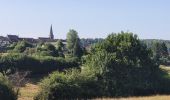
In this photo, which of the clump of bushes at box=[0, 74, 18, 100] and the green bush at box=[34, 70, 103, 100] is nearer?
the clump of bushes at box=[0, 74, 18, 100]

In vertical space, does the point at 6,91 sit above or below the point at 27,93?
above

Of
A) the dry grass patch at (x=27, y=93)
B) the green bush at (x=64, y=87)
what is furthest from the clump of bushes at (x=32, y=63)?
the green bush at (x=64, y=87)

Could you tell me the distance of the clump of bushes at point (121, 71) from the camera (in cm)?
3950

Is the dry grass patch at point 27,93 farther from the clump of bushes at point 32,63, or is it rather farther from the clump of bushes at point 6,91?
the clump of bushes at point 32,63

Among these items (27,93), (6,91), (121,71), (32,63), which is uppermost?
(121,71)

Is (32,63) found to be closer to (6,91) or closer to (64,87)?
(64,87)

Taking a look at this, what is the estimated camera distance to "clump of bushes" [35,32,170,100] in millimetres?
39500

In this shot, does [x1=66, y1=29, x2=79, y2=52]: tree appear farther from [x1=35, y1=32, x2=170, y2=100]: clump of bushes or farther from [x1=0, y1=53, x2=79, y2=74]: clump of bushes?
[x1=35, y1=32, x2=170, y2=100]: clump of bushes

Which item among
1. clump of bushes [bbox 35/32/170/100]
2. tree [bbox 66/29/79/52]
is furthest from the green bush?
tree [bbox 66/29/79/52]

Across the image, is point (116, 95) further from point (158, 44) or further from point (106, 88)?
point (158, 44)

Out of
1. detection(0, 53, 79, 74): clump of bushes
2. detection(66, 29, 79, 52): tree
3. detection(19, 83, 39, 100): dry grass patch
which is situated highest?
detection(66, 29, 79, 52): tree

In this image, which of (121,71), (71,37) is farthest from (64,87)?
(71,37)

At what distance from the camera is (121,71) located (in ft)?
143

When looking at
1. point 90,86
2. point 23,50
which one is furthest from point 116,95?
point 23,50
